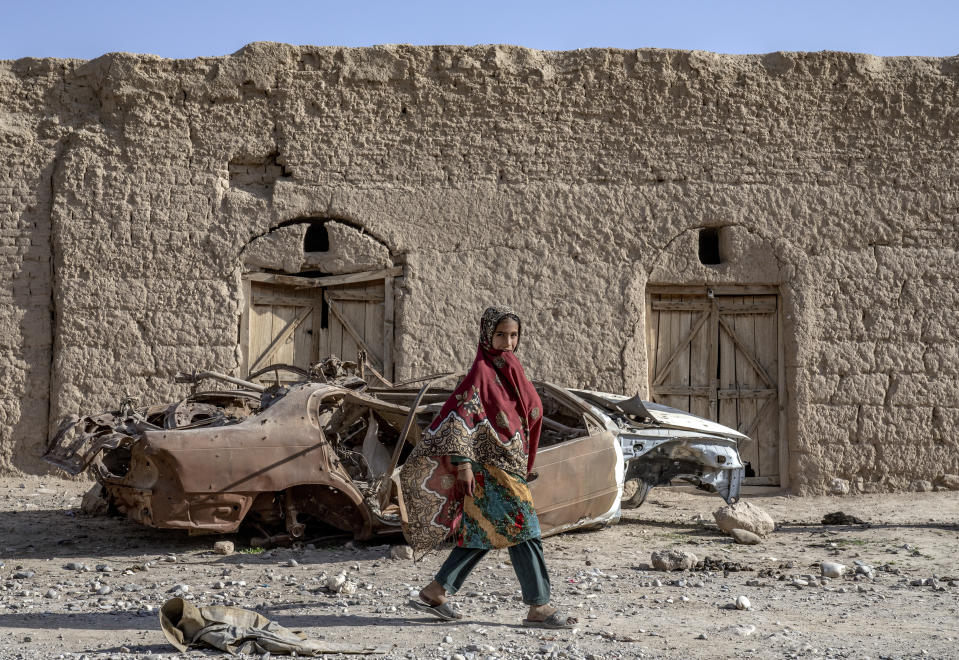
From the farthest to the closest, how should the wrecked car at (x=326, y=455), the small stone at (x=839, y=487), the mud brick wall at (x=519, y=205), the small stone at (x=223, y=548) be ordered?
1. the small stone at (x=839, y=487)
2. the mud brick wall at (x=519, y=205)
3. the small stone at (x=223, y=548)
4. the wrecked car at (x=326, y=455)

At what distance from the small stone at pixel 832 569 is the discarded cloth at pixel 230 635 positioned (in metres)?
2.94

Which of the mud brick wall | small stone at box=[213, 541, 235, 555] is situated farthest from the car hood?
small stone at box=[213, 541, 235, 555]

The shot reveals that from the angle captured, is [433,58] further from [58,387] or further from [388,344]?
[58,387]

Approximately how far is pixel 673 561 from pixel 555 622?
1.74m

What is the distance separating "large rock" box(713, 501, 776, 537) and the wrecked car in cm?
22

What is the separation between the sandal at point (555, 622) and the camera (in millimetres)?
4484

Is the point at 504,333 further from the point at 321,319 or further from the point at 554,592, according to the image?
the point at 321,319

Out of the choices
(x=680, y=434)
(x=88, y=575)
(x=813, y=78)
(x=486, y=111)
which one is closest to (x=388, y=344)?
(x=486, y=111)

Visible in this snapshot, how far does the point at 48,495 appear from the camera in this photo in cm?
853

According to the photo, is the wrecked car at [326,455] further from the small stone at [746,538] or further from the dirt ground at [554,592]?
the small stone at [746,538]

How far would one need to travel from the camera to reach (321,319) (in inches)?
373

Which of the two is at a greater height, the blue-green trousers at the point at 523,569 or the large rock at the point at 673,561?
the blue-green trousers at the point at 523,569

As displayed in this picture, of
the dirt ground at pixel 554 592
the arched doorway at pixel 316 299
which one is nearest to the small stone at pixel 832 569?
the dirt ground at pixel 554 592

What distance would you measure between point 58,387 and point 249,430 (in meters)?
3.70
